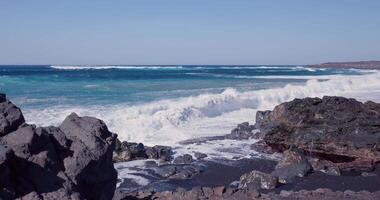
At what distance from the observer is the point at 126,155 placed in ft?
44.1

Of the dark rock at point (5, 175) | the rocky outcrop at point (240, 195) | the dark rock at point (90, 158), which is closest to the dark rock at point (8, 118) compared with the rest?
the dark rock at point (5, 175)

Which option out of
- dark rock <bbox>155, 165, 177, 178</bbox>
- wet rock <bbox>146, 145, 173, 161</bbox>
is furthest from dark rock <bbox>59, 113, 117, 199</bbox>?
wet rock <bbox>146, 145, 173, 161</bbox>

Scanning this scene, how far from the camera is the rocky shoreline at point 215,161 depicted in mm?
5996

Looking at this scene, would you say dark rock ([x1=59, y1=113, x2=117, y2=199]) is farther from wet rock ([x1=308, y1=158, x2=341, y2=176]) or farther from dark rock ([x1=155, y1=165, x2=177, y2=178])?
wet rock ([x1=308, y1=158, x2=341, y2=176])

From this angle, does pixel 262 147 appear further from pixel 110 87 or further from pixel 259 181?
pixel 110 87

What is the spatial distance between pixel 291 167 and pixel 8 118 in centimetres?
708

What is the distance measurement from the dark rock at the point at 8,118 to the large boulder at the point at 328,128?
8.96 meters

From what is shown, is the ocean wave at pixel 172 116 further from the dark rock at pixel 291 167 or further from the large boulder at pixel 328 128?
the dark rock at pixel 291 167

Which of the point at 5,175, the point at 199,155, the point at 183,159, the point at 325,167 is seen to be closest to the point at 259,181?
the point at 325,167

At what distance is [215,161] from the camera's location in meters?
13.1

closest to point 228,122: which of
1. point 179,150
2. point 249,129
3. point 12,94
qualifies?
point 249,129

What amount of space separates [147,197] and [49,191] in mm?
3148

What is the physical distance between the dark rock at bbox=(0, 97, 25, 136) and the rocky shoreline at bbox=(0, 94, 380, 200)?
1 cm

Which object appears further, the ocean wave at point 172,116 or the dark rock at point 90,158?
the ocean wave at point 172,116
